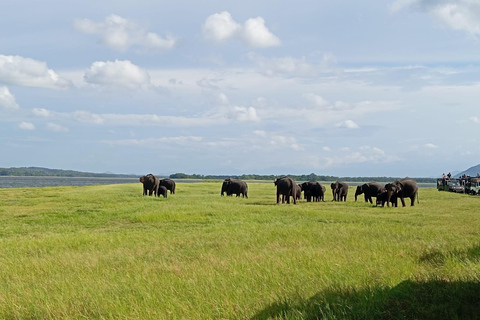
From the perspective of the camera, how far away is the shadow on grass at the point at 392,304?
6.39 metres

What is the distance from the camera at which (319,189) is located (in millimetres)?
41938

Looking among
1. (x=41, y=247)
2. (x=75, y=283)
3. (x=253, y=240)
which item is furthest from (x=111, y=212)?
(x=75, y=283)

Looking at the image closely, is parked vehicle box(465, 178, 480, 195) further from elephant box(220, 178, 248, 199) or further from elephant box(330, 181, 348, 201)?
elephant box(220, 178, 248, 199)

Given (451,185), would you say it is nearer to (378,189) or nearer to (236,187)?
(378,189)

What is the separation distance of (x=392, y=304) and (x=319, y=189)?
1398 inches

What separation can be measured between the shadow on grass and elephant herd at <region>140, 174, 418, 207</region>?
26.8 m

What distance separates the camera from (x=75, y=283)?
9.00 m

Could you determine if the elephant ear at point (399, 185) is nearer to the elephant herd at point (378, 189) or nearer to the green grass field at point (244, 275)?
the elephant herd at point (378, 189)

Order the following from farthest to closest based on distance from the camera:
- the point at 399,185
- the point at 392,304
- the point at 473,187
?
the point at 473,187
the point at 399,185
the point at 392,304

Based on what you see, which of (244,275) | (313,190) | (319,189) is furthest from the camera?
(313,190)

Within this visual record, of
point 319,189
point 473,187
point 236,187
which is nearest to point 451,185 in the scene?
point 473,187

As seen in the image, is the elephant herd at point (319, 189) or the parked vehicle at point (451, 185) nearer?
the elephant herd at point (319, 189)

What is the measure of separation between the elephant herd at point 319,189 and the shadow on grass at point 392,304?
26751 mm

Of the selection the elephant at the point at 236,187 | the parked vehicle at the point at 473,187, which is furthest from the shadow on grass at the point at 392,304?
the parked vehicle at the point at 473,187
